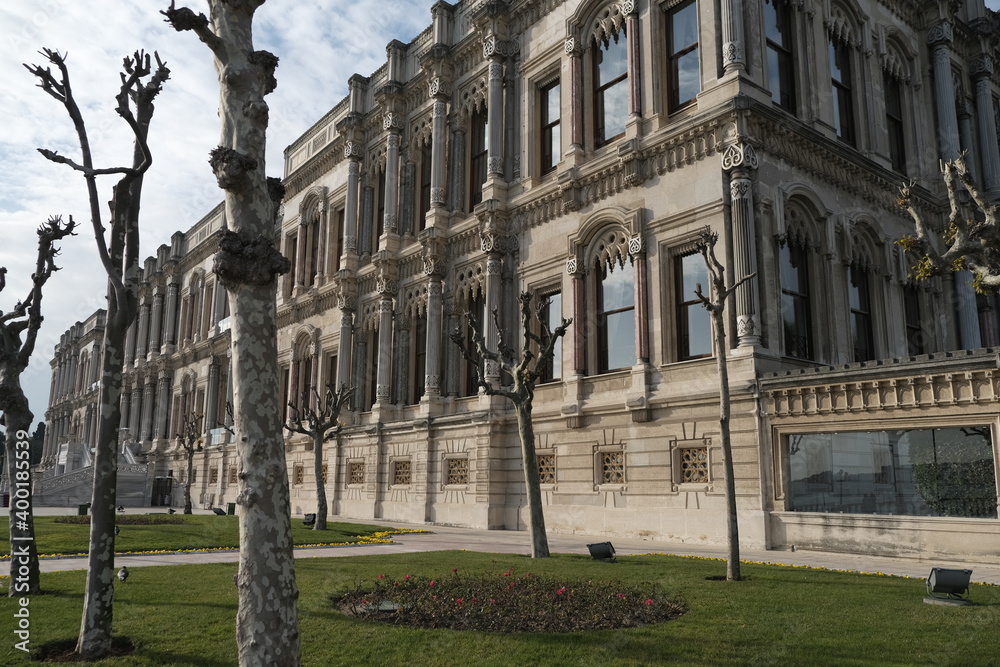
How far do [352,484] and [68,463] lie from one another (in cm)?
4869

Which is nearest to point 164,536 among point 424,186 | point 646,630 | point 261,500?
point 646,630

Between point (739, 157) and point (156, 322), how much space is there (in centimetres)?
5497

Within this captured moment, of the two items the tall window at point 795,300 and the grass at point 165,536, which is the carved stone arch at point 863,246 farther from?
the grass at point 165,536

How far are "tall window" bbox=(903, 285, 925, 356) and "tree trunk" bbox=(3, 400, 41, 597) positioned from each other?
24301 millimetres

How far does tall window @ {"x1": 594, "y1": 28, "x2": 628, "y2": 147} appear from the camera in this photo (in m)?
23.8

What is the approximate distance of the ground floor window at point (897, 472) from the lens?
48.3ft

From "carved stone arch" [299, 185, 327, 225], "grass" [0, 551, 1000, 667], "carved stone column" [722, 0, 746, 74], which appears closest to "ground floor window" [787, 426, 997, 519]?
"grass" [0, 551, 1000, 667]

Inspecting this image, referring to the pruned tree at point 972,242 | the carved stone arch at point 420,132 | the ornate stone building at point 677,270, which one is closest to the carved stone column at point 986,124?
the ornate stone building at point 677,270

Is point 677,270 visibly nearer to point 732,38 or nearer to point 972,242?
point 732,38

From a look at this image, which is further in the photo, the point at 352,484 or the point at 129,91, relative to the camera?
the point at 352,484

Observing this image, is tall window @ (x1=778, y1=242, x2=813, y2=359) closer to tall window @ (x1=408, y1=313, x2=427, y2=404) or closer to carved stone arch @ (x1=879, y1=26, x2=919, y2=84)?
carved stone arch @ (x1=879, y1=26, x2=919, y2=84)

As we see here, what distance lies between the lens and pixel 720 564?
1399cm

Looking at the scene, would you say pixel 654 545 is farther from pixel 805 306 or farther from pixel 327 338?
pixel 327 338

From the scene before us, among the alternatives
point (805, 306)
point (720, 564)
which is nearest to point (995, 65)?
point (805, 306)
